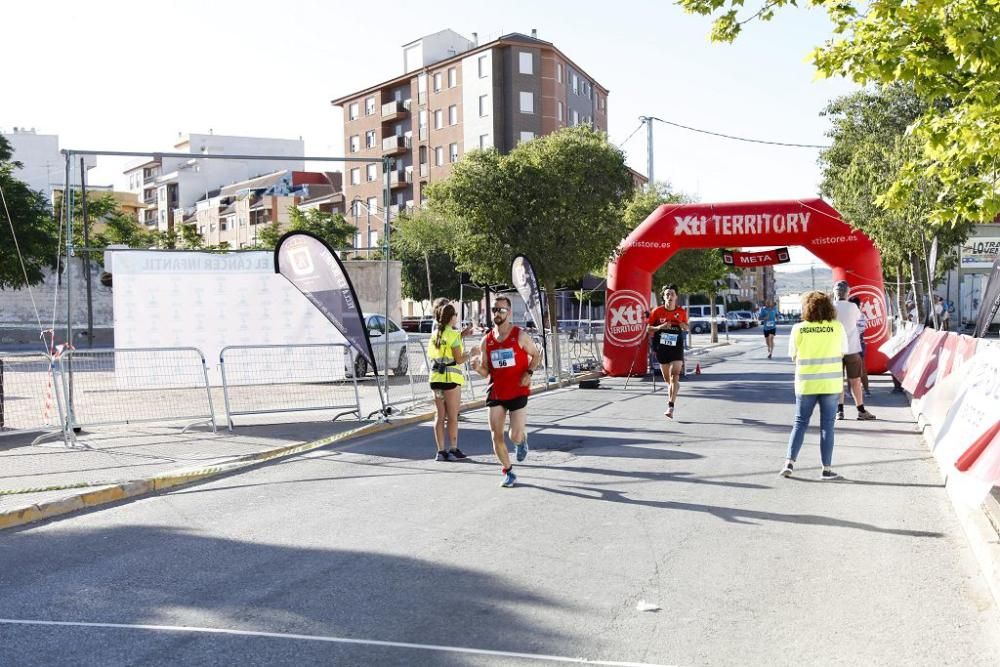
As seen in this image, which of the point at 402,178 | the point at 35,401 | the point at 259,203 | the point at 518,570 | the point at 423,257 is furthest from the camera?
the point at 259,203

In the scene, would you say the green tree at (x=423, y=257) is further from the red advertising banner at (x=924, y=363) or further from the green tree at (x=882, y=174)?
the red advertising banner at (x=924, y=363)

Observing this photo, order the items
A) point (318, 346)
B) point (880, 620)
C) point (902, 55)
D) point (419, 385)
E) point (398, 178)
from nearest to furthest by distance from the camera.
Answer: point (880, 620), point (902, 55), point (318, 346), point (419, 385), point (398, 178)

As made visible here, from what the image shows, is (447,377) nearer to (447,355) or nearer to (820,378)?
(447,355)

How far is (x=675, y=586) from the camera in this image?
5336 millimetres

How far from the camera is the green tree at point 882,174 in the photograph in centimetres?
2484

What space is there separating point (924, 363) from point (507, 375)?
8.10 meters

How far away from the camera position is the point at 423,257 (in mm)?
57844

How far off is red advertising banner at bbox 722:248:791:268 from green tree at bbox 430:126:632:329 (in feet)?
12.3

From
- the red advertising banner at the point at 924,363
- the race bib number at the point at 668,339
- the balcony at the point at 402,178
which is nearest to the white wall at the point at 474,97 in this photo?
the balcony at the point at 402,178

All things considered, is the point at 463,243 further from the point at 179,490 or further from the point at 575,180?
the point at 179,490

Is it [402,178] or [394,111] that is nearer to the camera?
[402,178]

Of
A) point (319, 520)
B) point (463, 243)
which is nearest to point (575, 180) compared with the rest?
point (463, 243)

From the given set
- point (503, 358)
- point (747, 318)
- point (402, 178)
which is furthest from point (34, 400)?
point (747, 318)

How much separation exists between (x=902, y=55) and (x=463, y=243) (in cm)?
1466
